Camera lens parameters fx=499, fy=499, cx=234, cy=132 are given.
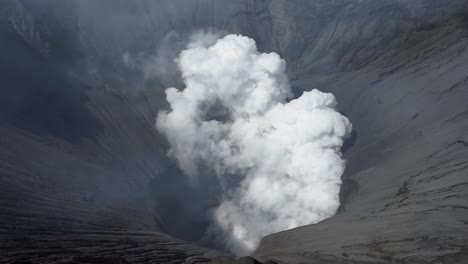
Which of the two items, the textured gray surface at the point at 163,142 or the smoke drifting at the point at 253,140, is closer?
the textured gray surface at the point at 163,142

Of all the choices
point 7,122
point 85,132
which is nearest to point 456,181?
point 85,132

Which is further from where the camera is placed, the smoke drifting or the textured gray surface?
the smoke drifting

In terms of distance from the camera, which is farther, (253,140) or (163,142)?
(253,140)

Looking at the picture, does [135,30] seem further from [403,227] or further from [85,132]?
[403,227]
